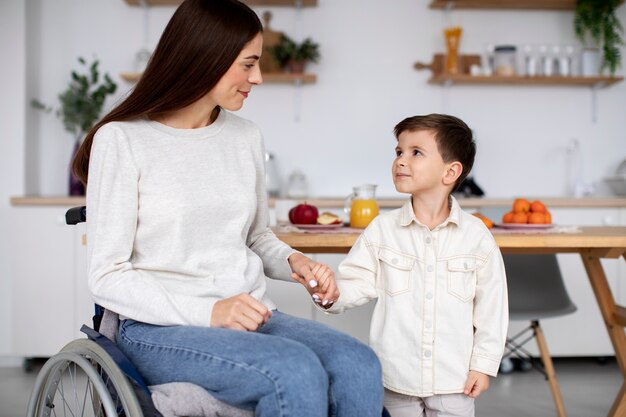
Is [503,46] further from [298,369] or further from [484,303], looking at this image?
[298,369]


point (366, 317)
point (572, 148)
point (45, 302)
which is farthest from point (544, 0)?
point (45, 302)

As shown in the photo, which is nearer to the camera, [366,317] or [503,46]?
[366,317]

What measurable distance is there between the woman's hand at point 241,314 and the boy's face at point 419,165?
1.68ft

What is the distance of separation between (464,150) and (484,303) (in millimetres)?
341

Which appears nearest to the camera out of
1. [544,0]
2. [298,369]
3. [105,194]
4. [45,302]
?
[298,369]

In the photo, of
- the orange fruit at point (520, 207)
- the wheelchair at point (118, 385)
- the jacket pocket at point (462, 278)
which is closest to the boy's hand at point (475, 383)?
the jacket pocket at point (462, 278)

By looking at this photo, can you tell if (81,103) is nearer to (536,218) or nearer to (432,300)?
(536,218)

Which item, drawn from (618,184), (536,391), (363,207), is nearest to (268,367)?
(363,207)

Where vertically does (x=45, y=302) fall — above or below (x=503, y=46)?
below

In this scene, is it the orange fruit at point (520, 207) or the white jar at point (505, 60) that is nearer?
the orange fruit at point (520, 207)

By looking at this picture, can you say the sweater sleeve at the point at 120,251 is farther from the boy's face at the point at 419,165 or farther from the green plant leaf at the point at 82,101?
the green plant leaf at the point at 82,101

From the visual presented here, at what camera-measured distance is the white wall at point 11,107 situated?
137 inches

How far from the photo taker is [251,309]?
3.76 feet

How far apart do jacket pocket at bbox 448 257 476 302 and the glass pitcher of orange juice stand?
1.96 feet
